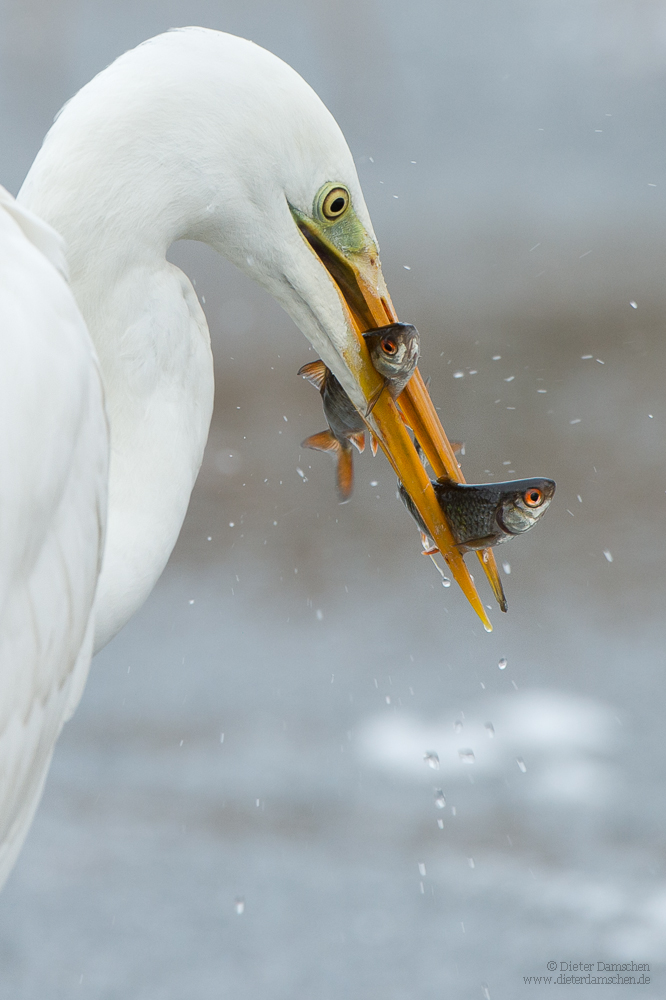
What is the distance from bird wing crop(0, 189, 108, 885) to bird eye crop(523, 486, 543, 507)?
19.2 inches

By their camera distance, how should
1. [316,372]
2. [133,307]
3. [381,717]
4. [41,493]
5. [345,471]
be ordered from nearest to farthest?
1. [41,493]
2. [133,307]
3. [316,372]
4. [345,471]
5. [381,717]

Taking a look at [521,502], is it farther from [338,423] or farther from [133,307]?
[133,307]

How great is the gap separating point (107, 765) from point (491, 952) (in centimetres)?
91

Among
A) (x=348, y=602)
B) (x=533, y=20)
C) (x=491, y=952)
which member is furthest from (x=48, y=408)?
(x=533, y=20)

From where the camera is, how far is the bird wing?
38.8 inches

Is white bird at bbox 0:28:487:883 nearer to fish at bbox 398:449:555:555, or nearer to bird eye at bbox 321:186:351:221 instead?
bird eye at bbox 321:186:351:221

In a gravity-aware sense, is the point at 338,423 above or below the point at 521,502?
above

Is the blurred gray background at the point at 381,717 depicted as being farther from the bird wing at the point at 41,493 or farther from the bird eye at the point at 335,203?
the bird eye at the point at 335,203

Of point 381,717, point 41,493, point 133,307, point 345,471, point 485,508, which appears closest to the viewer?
point 41,493

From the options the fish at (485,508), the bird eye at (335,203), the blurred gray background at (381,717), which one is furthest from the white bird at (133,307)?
the blurred gray background at (381,717)

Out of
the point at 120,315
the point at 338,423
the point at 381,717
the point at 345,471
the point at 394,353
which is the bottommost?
the point at 381,717

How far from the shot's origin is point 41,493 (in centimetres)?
101

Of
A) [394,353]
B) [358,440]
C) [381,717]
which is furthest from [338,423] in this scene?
[381,717]

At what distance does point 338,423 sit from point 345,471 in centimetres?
14
